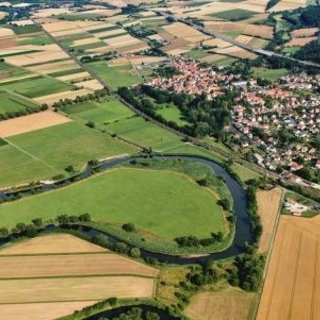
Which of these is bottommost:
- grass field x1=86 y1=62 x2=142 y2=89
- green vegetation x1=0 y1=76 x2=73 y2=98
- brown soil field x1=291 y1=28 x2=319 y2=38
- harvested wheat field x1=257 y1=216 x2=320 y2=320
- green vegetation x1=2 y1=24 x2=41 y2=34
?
green vegetation x1=2 y1=24 x2=41 y2=34

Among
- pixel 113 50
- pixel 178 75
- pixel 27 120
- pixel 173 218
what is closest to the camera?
pixel 173 218

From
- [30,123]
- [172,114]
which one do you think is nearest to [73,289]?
[30,123]

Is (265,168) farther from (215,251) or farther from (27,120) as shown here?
(27,120)

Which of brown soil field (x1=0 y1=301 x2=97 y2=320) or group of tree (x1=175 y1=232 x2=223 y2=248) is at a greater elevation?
brown soil field (x1=0 y1=301 x2=97 y2=320)

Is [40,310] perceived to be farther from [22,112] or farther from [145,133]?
[22,112]

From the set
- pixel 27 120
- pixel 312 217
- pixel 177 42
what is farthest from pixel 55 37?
pixel 312 217

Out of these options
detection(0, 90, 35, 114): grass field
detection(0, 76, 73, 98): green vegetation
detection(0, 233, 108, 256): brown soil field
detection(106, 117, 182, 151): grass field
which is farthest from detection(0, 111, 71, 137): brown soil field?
detection(0, 233, 108, 256): brown soil field

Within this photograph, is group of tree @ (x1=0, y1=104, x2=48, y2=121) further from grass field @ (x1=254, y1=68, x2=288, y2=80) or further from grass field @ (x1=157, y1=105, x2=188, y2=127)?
grass field @ (x1=254, y1=68, x2=288, y2=80)

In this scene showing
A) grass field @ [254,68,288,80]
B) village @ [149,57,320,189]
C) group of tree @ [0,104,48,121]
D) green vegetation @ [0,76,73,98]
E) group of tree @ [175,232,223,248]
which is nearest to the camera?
group of tree @ [175,232,223,248]
